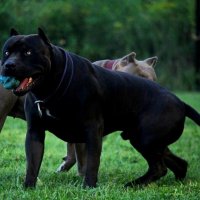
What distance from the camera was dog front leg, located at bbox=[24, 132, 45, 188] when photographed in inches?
261

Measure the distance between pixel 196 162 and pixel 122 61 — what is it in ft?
5.71

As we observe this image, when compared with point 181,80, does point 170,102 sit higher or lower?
higher

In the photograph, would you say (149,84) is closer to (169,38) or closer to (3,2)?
(3,2)

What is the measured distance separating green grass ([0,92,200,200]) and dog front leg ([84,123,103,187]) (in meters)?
0.11

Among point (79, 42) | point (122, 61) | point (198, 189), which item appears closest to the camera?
point (198, 189)

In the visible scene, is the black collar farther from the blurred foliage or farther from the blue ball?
the blurred foliage

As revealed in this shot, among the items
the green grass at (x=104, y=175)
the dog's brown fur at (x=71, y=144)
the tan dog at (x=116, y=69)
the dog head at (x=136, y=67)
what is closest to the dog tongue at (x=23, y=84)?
the green grass at (x=104, y=175)

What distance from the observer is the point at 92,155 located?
6.55 metres

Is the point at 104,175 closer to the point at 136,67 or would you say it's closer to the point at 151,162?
the point at 151,162

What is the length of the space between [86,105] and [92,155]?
0.46 m

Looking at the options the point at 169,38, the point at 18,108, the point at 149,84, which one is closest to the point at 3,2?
the point at 18,108

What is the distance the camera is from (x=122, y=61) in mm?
9930

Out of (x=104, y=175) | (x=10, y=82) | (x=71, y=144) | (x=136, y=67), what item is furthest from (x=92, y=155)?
(x=136, y=67)

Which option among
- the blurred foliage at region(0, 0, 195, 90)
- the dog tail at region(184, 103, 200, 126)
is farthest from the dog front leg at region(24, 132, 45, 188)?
the blurred foliage at region(0, 0, 195, 90)
